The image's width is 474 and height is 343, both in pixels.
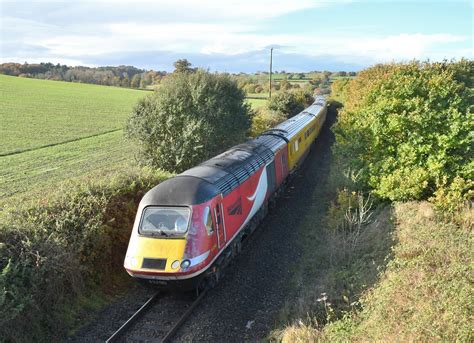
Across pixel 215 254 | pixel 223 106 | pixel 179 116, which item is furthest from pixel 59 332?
pixel 223 106

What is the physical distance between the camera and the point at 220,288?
460 inches

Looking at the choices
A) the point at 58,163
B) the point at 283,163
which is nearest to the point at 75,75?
the point at 58,163

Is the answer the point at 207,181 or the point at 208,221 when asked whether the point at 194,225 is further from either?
the point at 207,181

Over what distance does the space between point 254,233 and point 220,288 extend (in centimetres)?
436

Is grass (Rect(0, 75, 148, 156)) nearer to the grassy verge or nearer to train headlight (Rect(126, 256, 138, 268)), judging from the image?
train headlight (Rect(126, 256, 138, 268))

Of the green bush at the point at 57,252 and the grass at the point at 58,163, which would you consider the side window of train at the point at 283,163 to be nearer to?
the grass at the point at 58,163

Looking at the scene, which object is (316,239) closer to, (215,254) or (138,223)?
(215,254)

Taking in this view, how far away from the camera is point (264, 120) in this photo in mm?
35469

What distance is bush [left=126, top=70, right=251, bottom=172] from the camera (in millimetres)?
19875

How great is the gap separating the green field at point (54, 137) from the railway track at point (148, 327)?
7.92m

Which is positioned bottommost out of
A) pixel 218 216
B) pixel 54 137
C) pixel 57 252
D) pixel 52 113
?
pixel 57 252

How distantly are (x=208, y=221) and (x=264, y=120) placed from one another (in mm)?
25648

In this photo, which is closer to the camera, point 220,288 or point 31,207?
point 31,207

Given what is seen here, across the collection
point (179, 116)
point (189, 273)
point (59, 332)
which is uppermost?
point (179, 116)
